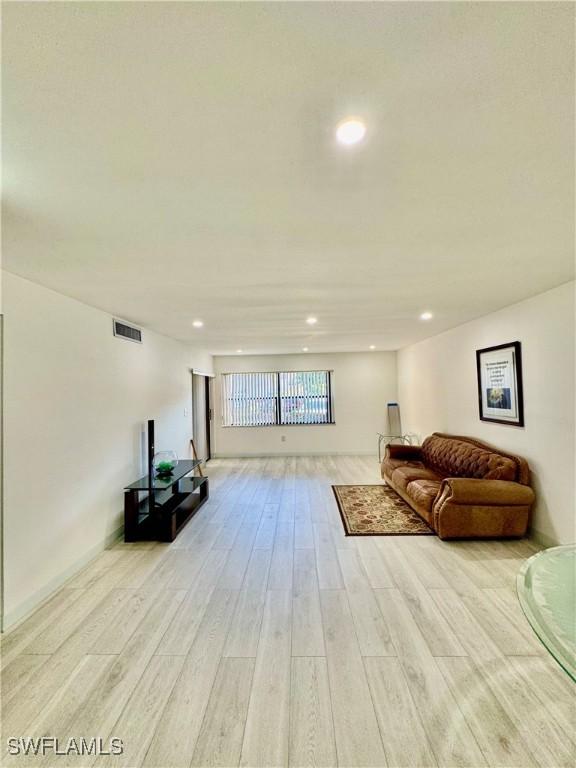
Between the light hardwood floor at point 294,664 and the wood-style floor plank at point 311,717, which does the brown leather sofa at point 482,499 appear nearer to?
the light hardwood floor at point 294,664

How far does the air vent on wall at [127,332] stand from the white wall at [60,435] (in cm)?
8

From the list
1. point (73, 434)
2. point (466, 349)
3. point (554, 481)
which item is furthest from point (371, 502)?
point (73, 434)

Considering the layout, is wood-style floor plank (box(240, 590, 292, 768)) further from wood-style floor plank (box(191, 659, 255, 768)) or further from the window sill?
the window sill

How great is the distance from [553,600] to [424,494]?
7.97 feet

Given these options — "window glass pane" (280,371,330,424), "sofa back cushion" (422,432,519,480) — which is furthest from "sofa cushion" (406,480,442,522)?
"window glass pane" (280,371,330,424)

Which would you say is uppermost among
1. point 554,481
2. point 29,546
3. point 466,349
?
point 466,349

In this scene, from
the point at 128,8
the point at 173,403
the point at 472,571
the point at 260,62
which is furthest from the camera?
the point at 173,403

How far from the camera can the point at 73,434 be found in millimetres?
2787

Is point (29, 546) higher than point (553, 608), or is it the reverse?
point (553, 608)

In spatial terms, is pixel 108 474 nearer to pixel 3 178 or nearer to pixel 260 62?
pixel 3 178

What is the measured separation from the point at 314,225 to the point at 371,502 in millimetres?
3752

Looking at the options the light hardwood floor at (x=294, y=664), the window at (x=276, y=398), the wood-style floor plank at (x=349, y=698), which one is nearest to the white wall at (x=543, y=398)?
the light hardwood floor at (x=294, y=664)

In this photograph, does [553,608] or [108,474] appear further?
[108,474]

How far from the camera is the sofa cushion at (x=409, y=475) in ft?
13.7
